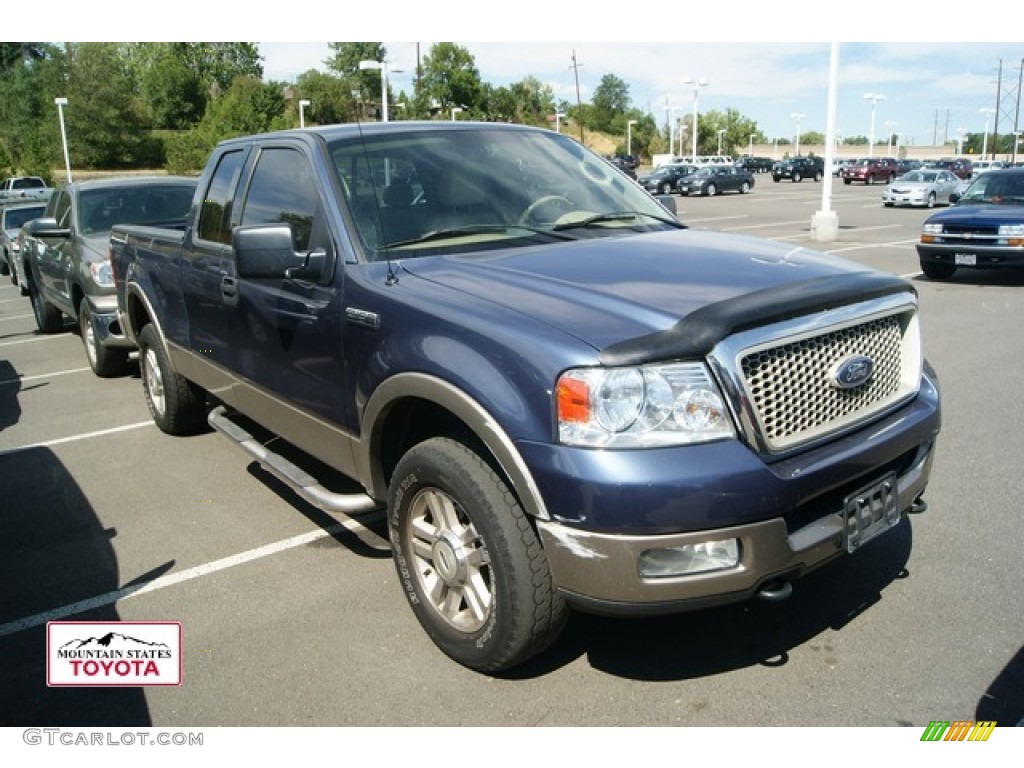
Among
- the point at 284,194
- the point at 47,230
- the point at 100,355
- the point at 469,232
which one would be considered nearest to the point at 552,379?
the point at 469,232

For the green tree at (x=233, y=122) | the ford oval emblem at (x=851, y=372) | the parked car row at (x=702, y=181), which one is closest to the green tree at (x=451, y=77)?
the green tree at (x=233, y=122)

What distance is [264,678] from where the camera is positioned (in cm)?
333

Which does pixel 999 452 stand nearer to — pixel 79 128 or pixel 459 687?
pixel 459 687

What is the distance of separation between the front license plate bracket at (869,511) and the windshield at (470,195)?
1.63m

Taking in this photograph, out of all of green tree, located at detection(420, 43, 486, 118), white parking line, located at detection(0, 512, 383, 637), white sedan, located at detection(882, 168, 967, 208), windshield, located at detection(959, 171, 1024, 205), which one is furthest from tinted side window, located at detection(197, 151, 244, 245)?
green tree, located at detection(420, 43, 486, 118)

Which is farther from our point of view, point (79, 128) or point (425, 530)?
point (79, 128)

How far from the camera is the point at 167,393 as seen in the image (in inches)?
246

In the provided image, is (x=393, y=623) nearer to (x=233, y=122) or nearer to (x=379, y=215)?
(x=379, y=215)

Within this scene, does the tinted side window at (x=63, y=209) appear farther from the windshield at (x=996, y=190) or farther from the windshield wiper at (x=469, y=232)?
the windshield at (x=996, y=190)

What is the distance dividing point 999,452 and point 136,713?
5.14m

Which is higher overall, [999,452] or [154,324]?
[154,324]

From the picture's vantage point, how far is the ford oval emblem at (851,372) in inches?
121

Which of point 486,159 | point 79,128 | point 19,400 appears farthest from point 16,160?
point 486,159
